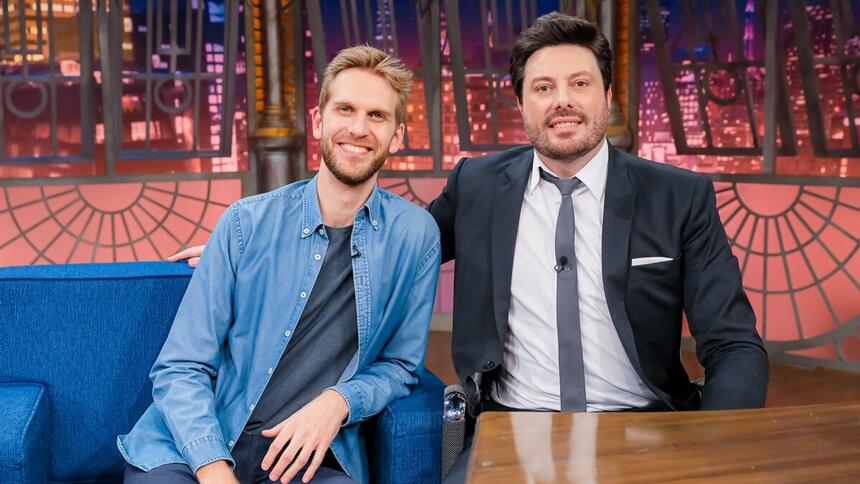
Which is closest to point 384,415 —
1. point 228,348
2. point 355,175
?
point 228,348

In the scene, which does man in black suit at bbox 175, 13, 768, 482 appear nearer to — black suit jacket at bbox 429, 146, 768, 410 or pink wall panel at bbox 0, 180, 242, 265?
black suit jacket at bbox 429, 146, 768, 410

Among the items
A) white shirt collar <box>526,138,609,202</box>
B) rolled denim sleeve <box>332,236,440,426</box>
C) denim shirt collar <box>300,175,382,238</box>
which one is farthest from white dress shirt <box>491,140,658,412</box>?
denim shirt collar <box>300,175,382,238</box>

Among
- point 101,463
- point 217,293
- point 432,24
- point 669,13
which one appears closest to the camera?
point 217,293

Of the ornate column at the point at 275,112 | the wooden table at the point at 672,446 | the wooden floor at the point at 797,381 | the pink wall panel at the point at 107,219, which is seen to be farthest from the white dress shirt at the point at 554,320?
the pink wall panel at the point at 107,219

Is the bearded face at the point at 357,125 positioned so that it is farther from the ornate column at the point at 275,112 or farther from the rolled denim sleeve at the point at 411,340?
the ornate column at the point at 275,112

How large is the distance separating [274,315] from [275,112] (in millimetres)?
3194

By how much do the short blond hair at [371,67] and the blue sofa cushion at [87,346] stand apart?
0.60 m

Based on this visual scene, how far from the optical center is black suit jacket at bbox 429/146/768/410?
6.42 feet

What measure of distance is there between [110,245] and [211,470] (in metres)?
3.52

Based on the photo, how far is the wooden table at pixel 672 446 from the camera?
120 cm

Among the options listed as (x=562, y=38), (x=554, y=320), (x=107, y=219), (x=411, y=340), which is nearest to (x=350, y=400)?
(x=411, y=340)

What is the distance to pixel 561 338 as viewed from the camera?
6.59 ft

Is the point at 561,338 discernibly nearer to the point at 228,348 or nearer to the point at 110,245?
the point at 228,348

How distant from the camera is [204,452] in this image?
1783 millimetres
